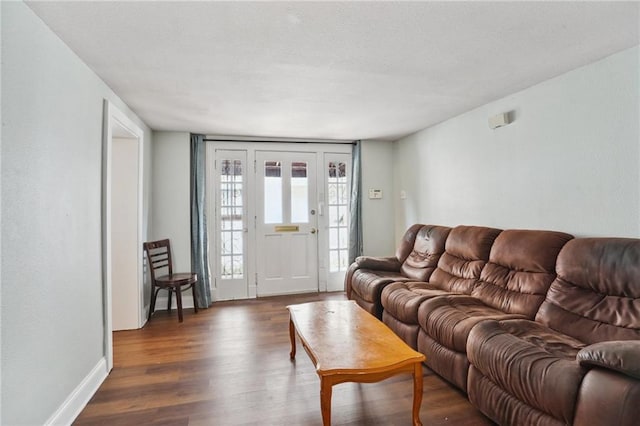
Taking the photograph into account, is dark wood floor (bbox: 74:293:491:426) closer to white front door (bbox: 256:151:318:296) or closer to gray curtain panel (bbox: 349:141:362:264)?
white front door (bbox: 256:151:318:296)

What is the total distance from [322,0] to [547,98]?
2176 mm

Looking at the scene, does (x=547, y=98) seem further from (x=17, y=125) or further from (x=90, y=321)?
(x=90, y=321)

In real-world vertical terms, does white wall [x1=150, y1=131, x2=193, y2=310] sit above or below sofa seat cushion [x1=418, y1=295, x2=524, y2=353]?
above

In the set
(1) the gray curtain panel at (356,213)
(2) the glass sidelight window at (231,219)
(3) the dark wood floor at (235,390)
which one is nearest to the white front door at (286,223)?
(2) the glass sidelight window at (231,219)

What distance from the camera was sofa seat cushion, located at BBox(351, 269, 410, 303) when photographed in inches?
135

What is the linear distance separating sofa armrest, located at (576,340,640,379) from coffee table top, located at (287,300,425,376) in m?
0.75

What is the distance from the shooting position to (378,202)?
5141mm

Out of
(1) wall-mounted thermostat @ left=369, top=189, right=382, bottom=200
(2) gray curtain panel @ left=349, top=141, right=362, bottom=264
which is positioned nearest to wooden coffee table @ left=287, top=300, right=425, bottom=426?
(2) gray curtain panel @ left=349, top=141, right=362, bottom=264

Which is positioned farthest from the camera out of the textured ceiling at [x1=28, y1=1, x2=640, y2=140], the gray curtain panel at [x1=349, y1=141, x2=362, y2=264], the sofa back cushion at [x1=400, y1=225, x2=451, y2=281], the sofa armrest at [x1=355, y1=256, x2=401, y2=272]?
the gray curtain panel at [x1=349, y1=141, x2=362, y2=264]

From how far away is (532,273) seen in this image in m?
2.50

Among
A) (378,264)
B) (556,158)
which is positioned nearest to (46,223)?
(378,264)

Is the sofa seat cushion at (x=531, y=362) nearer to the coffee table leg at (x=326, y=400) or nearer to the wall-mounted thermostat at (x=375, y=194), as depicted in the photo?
the coffee table leg at (x=326, y=400)

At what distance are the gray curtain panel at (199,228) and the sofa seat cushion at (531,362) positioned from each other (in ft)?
10.9

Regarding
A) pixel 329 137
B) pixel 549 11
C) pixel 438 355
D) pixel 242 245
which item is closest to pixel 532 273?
pixel 438 355
